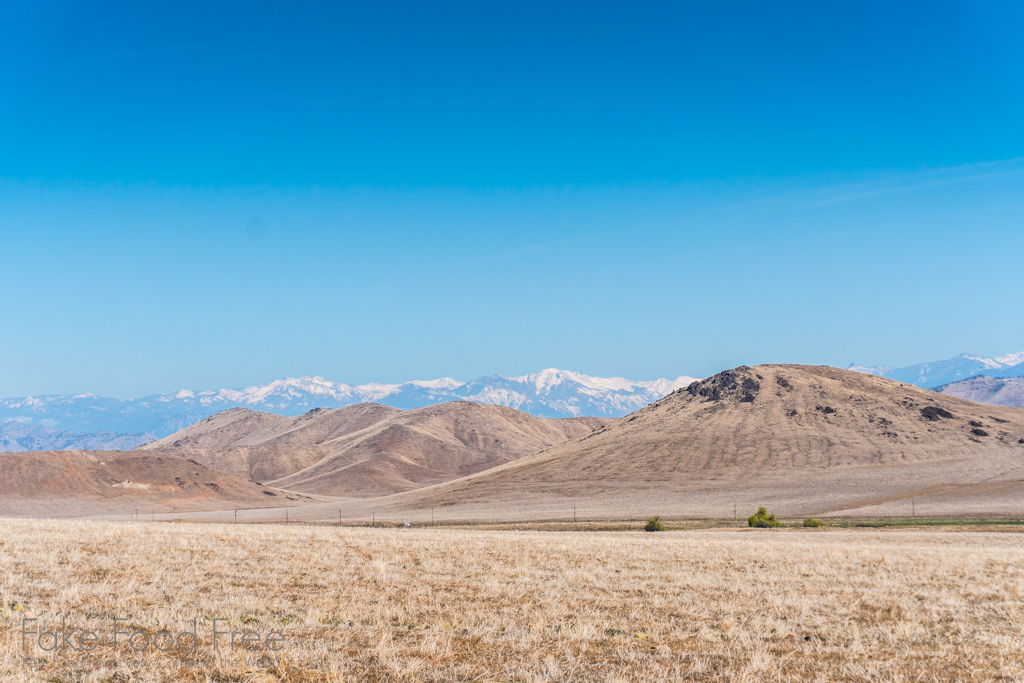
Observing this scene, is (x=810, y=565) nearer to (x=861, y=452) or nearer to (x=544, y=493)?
(x=544, y=493)

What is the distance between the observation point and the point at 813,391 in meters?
149

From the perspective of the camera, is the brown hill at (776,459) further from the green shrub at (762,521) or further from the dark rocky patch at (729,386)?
the green shrub at (762,521)

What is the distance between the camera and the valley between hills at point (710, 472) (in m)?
83.9

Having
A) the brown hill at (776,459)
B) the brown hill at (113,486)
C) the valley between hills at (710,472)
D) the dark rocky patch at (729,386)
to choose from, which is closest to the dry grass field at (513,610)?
the valley between hills at (710,472)

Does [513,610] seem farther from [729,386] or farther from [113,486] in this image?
[729,386]

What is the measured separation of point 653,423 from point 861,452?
149ft

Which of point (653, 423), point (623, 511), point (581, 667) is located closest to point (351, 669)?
point (581, 667)

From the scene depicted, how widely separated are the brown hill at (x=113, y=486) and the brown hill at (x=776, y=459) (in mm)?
46822

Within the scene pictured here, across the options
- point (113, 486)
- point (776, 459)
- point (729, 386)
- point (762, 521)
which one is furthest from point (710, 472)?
point (113, 486)

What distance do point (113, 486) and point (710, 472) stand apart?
11455 centimetres

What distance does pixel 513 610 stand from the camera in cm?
1421

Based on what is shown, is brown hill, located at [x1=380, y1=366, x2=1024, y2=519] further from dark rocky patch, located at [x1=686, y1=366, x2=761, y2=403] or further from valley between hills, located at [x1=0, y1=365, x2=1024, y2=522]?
dark rocky patch, located at [x1=686, y1=366, x2=761, y2=403]

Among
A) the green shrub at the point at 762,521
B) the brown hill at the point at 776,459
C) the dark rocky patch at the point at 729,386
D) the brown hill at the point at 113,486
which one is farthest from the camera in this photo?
the dark rocky patch at the point at 729,386

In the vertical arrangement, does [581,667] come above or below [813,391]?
below
